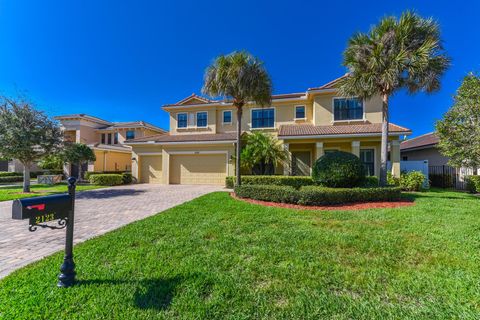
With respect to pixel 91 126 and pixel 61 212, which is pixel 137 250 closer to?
pixel 61 212

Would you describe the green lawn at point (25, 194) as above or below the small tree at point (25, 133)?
below

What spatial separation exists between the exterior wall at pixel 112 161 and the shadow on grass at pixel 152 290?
2474 cm

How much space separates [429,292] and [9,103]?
60.9 feet

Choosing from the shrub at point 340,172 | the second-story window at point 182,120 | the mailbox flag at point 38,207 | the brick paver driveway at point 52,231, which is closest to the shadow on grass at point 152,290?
the mailbox flag at point 38,207

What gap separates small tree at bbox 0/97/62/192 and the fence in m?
26.4

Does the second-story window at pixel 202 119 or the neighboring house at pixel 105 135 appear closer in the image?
the second-story window at pixel 202 119

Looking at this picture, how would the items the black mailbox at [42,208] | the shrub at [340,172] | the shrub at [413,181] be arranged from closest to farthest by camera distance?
1. the black mailbox at [42,208]
2. the shrub at [340,172]
3. the shrub at [413,181]

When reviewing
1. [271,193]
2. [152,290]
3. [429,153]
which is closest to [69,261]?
[152,290]

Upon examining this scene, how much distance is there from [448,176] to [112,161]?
31.7 m

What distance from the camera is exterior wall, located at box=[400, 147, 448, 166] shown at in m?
17.3

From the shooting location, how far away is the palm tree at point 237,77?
11141mm

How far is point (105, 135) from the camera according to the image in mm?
29922

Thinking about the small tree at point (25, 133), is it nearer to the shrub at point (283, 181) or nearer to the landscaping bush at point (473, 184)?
the shrub at point (283, 181)

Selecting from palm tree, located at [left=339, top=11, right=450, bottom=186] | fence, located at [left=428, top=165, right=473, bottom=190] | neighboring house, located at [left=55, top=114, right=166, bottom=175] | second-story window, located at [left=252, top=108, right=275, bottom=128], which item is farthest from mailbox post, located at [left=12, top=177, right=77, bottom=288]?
neighboring house, located at [left=55, top=114, right=166, bottom=175]
